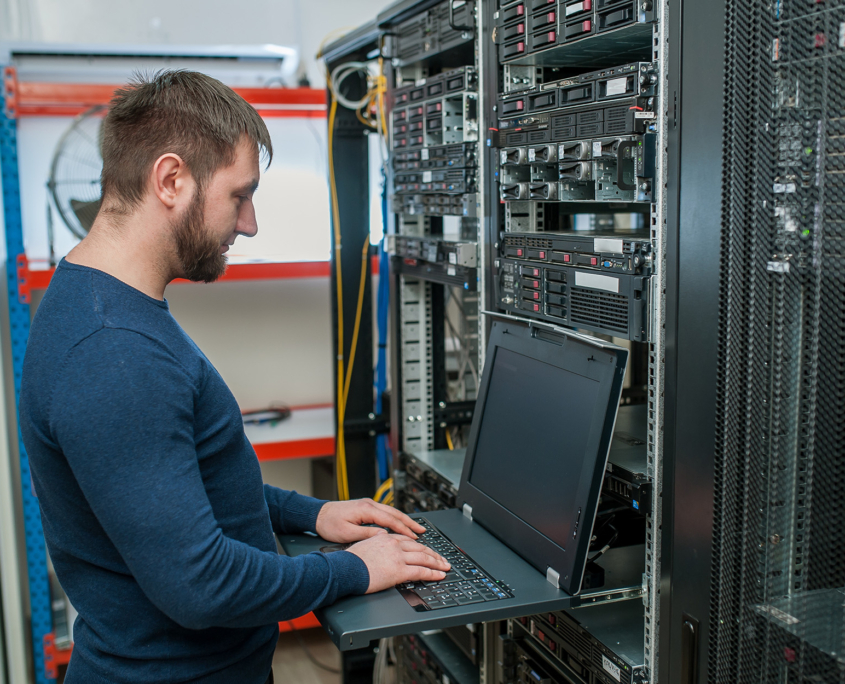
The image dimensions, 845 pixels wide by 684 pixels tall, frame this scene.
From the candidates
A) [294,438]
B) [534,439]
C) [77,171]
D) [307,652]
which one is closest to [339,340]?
[294,438]

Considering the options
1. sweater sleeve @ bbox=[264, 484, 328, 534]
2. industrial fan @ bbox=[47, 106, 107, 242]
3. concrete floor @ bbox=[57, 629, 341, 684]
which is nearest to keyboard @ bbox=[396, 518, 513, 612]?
sweater sleeve @ bbox=[264, 484, 328, 534]

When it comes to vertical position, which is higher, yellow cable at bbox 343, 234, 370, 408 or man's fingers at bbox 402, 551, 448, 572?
yellow cable at bbox 343, 234, 370, 408

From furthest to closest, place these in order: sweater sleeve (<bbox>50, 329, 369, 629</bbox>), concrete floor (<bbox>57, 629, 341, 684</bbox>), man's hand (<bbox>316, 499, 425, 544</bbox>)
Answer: concrete floor (<bbox>57, 629, 341, 684</bbox>)
man's hand (<bbox>316, 499, 425, 544</bbox>)
sweater sleeve (<bbox>50, 329, 369, 629</bbox>)

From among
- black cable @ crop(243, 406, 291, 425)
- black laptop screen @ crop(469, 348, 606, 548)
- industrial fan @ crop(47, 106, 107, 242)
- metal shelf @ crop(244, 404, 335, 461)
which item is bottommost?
metal shelf @ crop(244, 404, 335, 461)

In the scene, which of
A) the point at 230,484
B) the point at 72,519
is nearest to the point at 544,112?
the point at 230,484

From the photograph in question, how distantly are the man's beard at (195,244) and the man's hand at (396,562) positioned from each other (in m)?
0.49

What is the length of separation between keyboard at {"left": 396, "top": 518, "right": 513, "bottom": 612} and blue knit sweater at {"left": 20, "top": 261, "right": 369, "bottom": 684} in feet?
0.27

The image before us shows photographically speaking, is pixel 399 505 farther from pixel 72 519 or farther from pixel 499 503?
pixel 72 519

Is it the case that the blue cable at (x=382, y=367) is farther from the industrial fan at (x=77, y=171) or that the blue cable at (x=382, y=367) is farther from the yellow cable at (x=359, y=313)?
the industrial fan at (x=77, y=171)

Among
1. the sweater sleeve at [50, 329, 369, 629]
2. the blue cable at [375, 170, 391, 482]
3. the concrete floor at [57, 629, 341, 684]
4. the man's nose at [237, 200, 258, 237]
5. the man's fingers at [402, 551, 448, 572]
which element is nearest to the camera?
the sweater sleeve at [50, 329, 369, 629]

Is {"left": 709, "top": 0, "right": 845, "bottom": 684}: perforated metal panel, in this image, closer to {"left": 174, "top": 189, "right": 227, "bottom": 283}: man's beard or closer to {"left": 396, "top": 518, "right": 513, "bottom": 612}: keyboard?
{"left": 396, "top": 518, "right": 513, "bottom": 612}: keyboard

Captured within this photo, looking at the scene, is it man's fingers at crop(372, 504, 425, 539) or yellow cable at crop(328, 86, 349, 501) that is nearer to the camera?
man's fingers at crop(372, 504, 425, 539)

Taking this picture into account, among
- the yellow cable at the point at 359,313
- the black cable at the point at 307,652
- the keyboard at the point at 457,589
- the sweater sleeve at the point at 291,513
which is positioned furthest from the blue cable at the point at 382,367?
the keyboard at the point at 457,589

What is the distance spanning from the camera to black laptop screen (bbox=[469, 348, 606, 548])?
1209 mm
